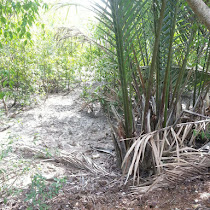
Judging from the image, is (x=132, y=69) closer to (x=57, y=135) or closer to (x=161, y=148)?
(x=161, y=148)

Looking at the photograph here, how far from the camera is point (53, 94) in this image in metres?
5.23

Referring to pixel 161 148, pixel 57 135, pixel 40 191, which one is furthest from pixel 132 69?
pixel 57 135

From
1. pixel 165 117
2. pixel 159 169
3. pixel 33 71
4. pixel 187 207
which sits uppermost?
pixel 33 71

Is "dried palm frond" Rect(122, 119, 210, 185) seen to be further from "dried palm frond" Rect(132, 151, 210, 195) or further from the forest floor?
the forest floor

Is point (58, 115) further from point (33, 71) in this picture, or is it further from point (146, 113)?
point (146, 113)

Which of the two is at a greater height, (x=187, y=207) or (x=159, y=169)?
(x=159, y=169)

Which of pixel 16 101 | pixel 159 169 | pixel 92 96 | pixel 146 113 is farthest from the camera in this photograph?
pixel 16 101

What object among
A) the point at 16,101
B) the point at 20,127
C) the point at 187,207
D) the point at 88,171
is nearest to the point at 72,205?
the point at 88,171

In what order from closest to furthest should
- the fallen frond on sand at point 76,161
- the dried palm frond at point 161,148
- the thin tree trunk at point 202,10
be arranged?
the thin tree trunk at point 202,10, the dried palm frond at point 161,148, the fallen frond on sand at point 76,161

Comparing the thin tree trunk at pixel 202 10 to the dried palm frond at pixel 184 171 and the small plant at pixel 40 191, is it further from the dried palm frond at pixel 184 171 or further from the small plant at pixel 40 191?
the small plant at pixel 40 191

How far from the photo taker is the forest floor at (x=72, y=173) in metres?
1.53

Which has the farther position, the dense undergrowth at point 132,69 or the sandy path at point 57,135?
the sandy path at point 57,135

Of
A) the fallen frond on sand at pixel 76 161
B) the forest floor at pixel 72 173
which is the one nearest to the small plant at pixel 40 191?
the forest floor at pixel 72 173

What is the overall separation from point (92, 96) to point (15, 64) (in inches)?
55.8
